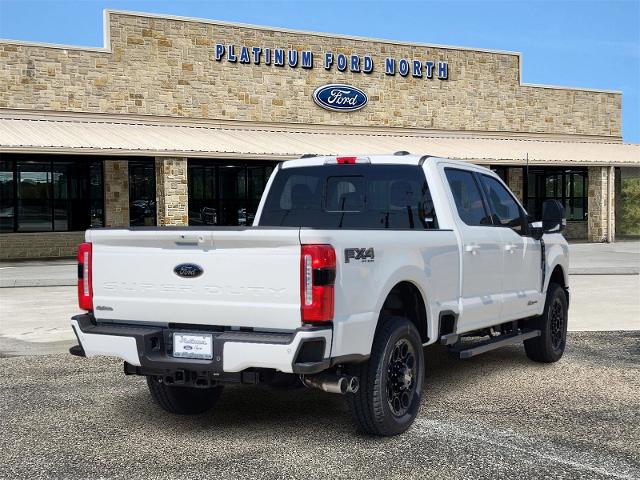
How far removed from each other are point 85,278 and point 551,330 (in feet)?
16.0

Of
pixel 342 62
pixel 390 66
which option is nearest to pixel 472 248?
pixel 342 62

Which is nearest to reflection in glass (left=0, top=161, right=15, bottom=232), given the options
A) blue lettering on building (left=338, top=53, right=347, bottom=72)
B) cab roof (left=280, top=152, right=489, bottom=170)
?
blue lettering on building (left=338, top=53, right=347, bottom=72)

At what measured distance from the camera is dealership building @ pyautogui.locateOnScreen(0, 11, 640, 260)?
2522cm

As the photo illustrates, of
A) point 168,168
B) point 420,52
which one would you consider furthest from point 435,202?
point 420,52

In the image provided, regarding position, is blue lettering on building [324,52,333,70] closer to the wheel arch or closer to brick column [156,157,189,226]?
brick column [156,157,189,226]

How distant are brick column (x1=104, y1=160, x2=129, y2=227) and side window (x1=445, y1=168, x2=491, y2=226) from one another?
829 inches

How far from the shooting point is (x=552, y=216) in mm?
7848

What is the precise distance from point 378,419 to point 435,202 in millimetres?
2016

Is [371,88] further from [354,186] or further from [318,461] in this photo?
[318,461]

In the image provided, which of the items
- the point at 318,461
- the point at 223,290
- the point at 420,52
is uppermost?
the point at 420,52

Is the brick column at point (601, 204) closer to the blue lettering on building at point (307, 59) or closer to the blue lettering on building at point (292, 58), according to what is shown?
the blue lettering on building at point (307, 59)

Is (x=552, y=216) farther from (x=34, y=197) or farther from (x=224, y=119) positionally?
(x=224, y=119)

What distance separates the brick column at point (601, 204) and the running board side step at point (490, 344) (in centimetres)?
2498

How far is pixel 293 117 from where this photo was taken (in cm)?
2984
